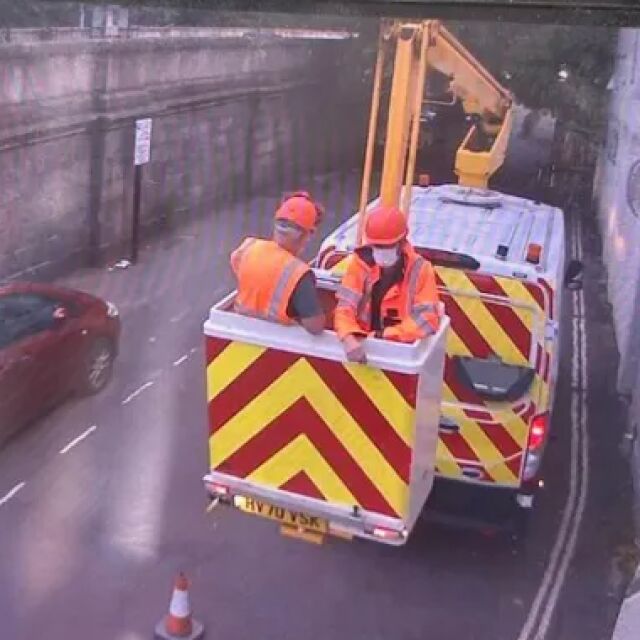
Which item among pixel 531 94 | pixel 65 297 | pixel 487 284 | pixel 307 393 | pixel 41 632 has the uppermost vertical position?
pixel 531 94

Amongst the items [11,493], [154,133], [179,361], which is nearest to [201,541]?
[11,493]

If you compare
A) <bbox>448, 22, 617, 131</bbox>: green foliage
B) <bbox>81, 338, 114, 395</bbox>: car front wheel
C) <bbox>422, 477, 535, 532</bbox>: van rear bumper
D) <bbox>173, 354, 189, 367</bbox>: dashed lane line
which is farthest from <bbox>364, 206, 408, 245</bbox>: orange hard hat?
<bbox>173, 354, 189, 367</bbox>: dashed lane line

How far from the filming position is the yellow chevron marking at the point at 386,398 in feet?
2.89

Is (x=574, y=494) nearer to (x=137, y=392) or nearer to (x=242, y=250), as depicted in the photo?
(x=137, y=392)

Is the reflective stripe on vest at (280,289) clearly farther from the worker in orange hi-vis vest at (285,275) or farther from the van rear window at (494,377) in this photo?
the van rear window at (494,377)

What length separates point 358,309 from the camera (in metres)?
1.03

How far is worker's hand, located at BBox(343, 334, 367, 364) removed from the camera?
34.3 inches

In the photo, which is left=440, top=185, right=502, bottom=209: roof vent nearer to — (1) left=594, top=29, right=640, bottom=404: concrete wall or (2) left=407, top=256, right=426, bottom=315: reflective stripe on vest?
(1) left=594, top=29, right=640, bottom=404: concrete wall

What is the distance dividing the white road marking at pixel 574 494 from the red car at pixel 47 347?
51.6 inches

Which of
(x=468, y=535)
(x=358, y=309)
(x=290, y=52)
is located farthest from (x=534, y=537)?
(x=358, y=309)

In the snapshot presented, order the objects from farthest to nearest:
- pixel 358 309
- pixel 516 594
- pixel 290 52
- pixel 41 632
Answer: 1. pixel 516 594
2. pixel 41 632
3. pixel 290 52
4. pixel 358 309

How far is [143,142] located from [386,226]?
1.77 metres

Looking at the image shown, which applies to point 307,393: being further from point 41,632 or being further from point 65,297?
point 65,297

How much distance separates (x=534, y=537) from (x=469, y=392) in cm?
84
